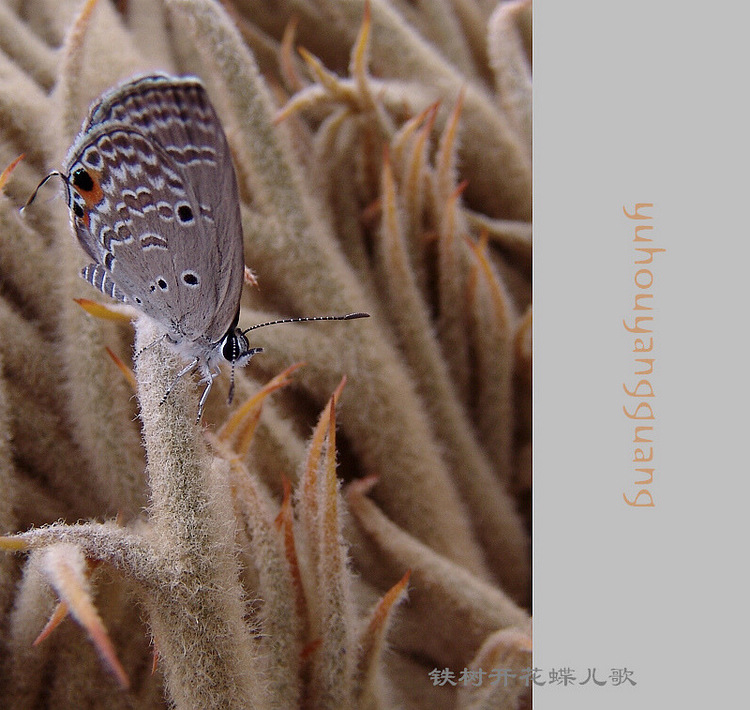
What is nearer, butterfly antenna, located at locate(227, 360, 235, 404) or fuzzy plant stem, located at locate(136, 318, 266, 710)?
fuzzy plant stem, located at locate(136, 318, 266, 710)

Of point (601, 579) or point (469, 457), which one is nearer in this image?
point (601, 579)

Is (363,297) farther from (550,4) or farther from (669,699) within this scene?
(669,699)

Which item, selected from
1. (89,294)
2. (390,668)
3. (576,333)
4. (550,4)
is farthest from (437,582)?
(550,4)

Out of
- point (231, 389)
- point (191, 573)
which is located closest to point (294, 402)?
point (231, 389)

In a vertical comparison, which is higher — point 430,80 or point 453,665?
point 430,80

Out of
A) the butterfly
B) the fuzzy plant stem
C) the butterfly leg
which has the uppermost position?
the butterfly

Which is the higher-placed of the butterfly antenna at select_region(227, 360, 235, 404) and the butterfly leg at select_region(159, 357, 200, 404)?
the butterfly leg at select_region(159, 357, 200, 404)
